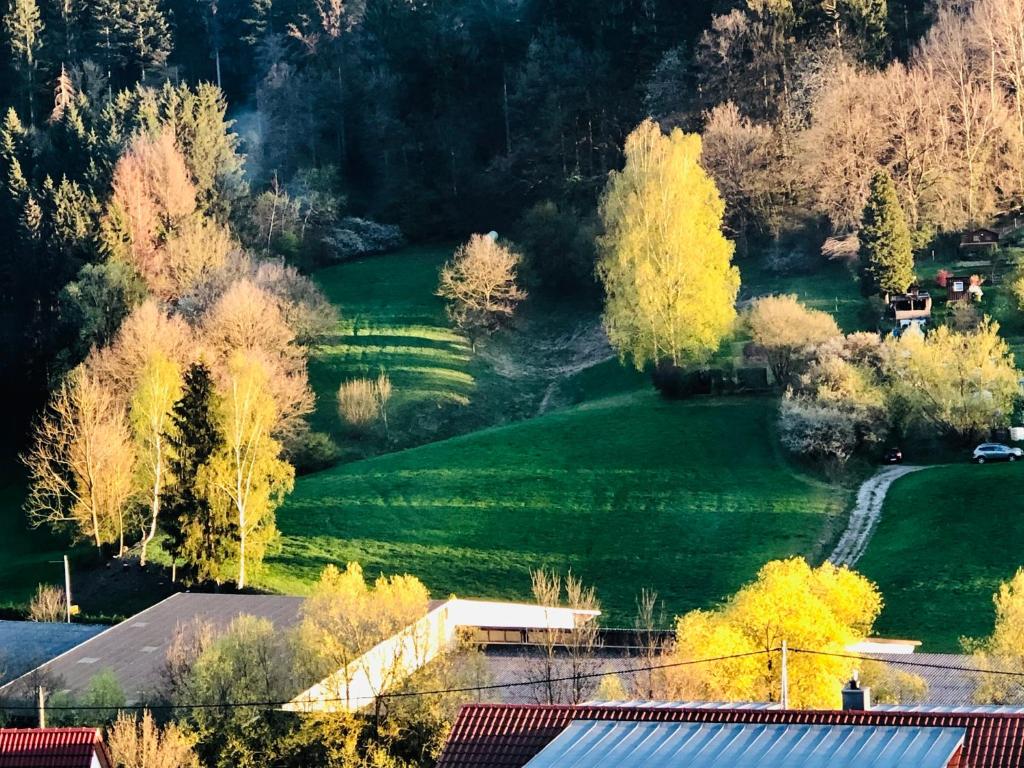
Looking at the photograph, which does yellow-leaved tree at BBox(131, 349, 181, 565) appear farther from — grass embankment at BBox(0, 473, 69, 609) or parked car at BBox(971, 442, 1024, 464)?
parked car at BBox(971, 442, 1024, 464)

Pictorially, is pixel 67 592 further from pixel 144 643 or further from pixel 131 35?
pixel 131 35

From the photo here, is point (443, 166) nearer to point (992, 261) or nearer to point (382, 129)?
point (382, 129)

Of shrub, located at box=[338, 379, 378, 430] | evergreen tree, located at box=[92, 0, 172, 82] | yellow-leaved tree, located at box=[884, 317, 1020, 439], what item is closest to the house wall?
yellow-leaved tree, located at box=[884, 317, 1020, 439]

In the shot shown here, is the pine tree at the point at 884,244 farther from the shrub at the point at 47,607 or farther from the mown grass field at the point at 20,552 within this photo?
the shrub at the point at 47,607

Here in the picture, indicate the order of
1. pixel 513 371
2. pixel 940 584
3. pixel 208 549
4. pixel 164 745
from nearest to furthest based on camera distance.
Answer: pixel 164 745, pixel 940 584, pixel 208 549, pixel 513 371

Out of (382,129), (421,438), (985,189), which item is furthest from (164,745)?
(382,129)
